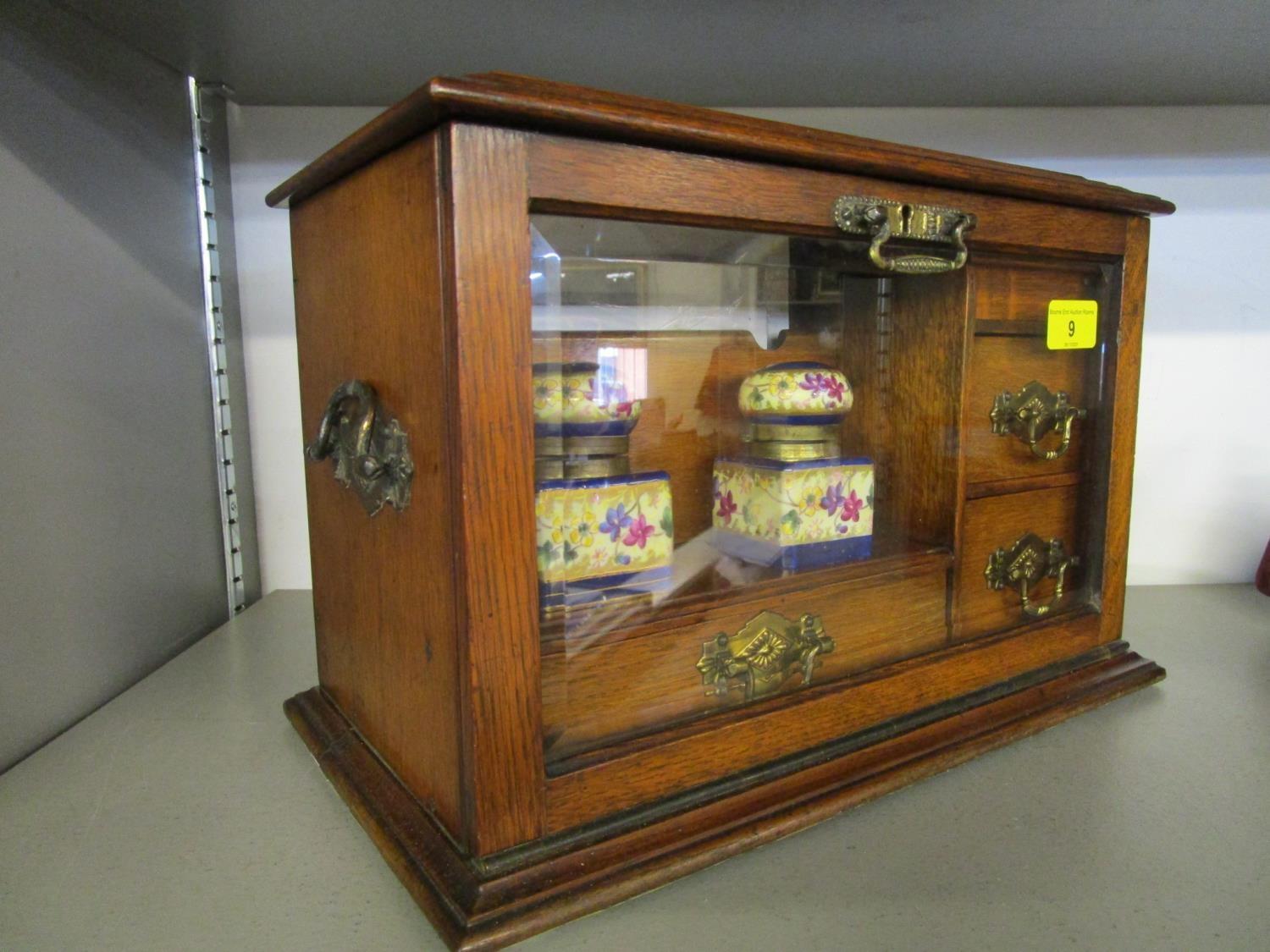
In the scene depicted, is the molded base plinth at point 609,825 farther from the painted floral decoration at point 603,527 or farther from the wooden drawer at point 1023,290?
the wooden drawer at point 1023,290

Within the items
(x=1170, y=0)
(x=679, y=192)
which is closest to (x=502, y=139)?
(x=679, y=192)

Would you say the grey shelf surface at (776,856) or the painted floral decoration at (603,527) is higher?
the painted floral decoration at (603,527)

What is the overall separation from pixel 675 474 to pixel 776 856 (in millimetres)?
366

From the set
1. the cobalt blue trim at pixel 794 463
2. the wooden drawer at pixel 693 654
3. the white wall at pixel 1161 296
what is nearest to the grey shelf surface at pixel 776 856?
the wooden drawer at pixel 693 654

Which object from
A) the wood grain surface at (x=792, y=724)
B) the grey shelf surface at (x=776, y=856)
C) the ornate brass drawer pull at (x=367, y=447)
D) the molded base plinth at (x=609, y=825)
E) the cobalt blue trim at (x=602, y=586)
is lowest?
the grey shelf surface at (x=776, y=856)

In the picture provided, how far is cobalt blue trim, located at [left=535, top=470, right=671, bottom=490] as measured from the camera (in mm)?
687

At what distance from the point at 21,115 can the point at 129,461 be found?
0.40 m

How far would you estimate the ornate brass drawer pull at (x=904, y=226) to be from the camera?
2.43 ft

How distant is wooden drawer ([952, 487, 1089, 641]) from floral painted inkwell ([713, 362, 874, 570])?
13 cm

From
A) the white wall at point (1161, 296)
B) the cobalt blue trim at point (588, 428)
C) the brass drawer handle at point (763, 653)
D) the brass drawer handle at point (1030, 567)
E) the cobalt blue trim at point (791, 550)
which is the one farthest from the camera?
the white wall at point (1161, 296)

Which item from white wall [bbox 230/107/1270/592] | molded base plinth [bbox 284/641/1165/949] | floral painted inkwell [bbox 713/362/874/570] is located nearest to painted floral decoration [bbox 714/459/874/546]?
floral painted inkwell [bbox 713/362/874/570]

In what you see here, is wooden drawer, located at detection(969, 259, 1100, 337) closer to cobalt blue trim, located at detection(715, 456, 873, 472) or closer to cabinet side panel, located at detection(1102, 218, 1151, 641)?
cabinet side panel, located at detection(1102, 218, 1151, 641)

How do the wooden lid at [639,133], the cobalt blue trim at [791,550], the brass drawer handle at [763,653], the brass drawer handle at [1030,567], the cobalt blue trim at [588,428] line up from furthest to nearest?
1. the brass drawer handle at [1030,567]
2. the cobalt blue trim at [791,550]
3. the brass drawer handle at [763,653]
4. the cobalt blue trim at [588,428]
5. the wooden lid at [639,133]

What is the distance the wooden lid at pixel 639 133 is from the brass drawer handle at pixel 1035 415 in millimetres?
222
